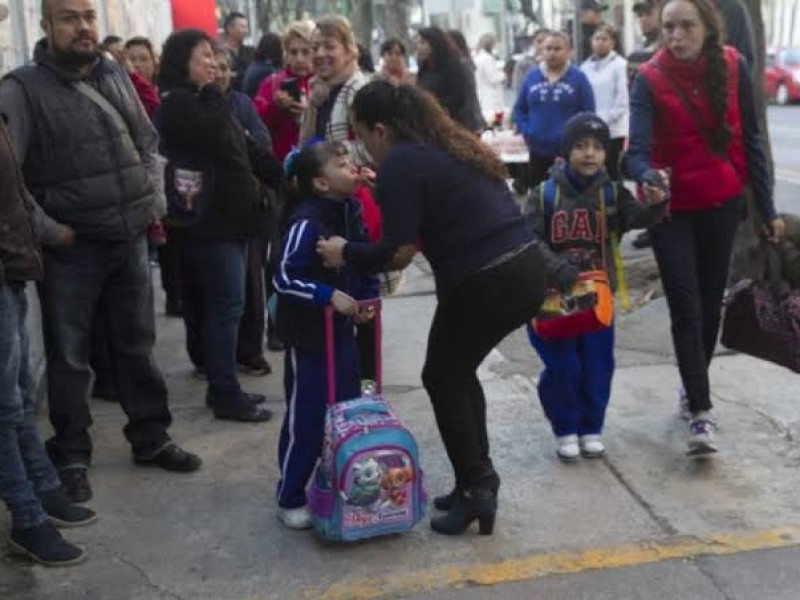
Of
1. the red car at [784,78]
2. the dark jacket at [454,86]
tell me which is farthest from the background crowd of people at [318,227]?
the red car at [784,78]

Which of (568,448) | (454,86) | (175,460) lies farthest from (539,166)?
(175,460)

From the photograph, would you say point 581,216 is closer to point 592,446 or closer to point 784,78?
point 592,446

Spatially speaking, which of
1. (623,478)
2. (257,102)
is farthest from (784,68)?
(623,478)

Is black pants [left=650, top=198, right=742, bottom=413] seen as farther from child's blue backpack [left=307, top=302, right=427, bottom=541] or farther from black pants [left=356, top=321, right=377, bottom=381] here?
child's blue backpack [left=307, top=302, right=427, bottom=541]

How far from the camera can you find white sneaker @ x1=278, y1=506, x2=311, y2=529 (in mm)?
4242

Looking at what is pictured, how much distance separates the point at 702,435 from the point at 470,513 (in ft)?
3.94

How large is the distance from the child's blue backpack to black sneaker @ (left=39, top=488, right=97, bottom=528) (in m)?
0.91

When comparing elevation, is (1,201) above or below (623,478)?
above

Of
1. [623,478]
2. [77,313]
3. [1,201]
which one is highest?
[1,201]

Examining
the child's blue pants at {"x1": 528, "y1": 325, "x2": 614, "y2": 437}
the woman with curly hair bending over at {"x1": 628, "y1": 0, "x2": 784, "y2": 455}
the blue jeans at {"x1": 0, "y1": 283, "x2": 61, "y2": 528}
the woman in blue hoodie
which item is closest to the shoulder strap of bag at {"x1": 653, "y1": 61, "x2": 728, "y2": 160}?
the woman with curly hair bending over at {"x1": 628, "y1": 0, "x2": 784, "y2": 455}

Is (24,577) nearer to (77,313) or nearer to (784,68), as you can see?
(77,313)

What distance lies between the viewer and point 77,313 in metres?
4.50

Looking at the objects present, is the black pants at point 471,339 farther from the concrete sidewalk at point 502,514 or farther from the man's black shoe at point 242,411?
the man's black shoe at point 242,411

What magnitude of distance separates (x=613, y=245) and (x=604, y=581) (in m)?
1.62
